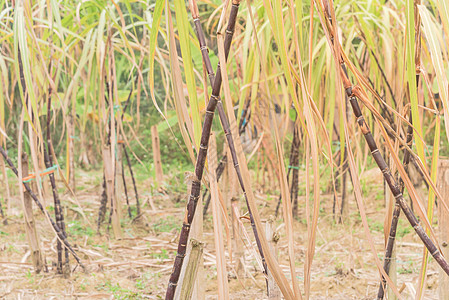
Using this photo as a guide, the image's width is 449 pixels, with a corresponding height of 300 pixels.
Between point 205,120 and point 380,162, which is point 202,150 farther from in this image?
point 380,162

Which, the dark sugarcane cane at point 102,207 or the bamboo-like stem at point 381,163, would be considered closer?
the bamboo-like stem at point 381,163

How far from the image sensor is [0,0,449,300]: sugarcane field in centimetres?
40

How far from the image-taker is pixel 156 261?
4.60 ft

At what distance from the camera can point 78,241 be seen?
1612 millimetres

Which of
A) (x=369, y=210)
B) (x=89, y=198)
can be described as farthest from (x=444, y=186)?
(x=89, y=198)

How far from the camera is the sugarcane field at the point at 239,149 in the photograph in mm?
399

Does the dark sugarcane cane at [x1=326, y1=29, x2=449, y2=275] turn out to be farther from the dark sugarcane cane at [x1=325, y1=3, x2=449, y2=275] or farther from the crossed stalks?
the crossed stalks

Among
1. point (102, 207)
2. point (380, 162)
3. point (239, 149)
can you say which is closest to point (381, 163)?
point (380, 162)

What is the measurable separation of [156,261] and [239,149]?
110 centimetres

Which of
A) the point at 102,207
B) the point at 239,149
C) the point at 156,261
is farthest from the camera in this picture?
the point at 102,207

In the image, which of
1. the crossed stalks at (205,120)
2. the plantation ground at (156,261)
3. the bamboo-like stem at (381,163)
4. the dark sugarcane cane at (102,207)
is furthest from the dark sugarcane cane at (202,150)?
the dark sugarcane cane at (102,207)

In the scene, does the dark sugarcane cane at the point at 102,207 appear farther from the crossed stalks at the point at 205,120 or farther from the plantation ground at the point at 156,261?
the crossed stalks at the point at 205,120

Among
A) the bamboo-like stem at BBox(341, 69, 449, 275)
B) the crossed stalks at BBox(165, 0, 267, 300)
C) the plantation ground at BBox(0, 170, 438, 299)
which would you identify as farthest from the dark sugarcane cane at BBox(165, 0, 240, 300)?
the plantation ground at BBox(0, 170, 438, 299)

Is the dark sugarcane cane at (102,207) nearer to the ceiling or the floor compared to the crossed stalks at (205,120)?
nearer to the floor
